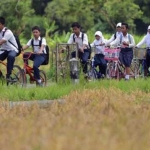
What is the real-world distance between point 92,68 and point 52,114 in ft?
30.8

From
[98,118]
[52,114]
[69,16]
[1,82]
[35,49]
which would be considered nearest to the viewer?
[98,118]

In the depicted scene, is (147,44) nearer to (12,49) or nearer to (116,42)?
(116,42)

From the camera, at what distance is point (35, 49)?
16672mm

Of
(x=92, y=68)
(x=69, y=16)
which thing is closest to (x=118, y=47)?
(x=92, y=68)

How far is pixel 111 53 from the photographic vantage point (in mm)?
17984

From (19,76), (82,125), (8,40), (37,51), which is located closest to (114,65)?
(37,51)

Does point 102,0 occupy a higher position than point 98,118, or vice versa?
point 102,0

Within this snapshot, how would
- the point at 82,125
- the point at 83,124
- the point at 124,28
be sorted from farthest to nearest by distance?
1. the point at 124,28
2. the point at 83,124
3. the point at 82,125

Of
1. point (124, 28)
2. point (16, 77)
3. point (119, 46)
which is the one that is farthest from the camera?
point (119, 46)

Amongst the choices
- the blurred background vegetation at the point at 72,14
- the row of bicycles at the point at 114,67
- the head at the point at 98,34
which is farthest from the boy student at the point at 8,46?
the blurred background vegetation at the point at 72,14

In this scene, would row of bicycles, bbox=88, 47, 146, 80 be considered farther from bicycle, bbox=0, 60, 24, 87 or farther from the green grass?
the green grass

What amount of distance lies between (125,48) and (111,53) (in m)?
0.39

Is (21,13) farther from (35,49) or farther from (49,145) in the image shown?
(49,145)

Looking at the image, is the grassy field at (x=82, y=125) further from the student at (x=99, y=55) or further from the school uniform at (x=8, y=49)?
the student at (x=99, y=55)
